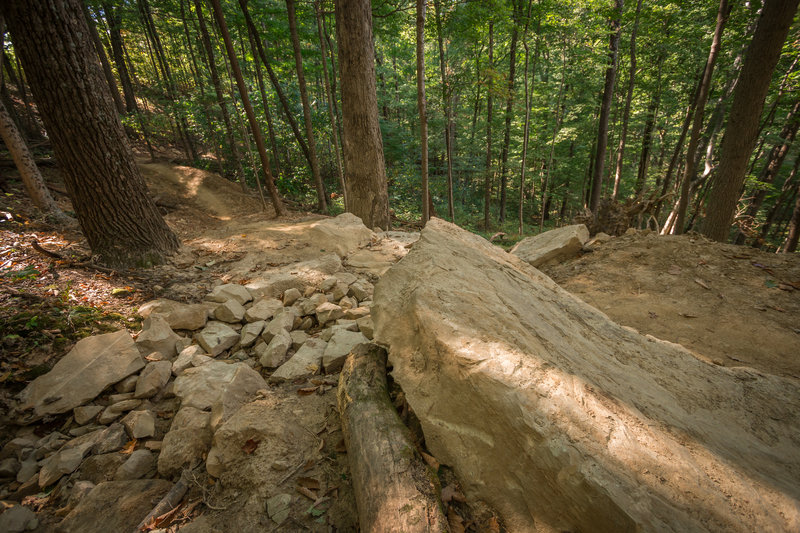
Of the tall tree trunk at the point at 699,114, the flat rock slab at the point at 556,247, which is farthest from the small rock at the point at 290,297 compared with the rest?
the tall tree trunk at the point at 699,114

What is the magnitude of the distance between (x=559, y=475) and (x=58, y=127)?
18.0 feet

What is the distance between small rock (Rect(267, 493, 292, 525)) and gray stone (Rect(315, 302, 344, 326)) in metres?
1.60

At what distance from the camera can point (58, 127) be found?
132 inches

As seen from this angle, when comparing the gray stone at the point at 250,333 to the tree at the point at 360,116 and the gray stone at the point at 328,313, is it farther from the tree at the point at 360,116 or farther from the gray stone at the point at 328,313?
the tree at the point at 360,116

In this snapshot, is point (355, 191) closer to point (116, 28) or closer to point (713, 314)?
point (713, 314)

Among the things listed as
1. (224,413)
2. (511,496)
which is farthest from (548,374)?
(224,413)

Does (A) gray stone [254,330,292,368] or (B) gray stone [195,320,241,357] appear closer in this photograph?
(A) gray stone [254,330,292,368]

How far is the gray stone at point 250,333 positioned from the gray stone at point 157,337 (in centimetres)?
54

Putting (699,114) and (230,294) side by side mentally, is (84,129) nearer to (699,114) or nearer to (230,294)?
(230,294)

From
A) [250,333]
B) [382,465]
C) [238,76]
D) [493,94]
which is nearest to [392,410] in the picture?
[382,465]

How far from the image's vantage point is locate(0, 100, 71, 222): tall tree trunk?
18.0 ft

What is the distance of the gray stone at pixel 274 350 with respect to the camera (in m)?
2.43

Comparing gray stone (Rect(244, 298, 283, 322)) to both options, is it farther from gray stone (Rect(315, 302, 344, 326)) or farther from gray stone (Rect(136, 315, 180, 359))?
gray stone (Rect(136, 315, 180, 359))

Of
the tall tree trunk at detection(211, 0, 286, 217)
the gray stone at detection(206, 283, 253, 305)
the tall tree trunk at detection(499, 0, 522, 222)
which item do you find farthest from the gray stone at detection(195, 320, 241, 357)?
the tall tree trunk at detection(499, 0, 522, 222)
